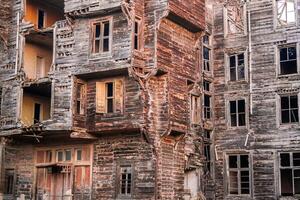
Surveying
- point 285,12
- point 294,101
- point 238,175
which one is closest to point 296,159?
point 294,101

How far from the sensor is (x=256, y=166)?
1208 inches

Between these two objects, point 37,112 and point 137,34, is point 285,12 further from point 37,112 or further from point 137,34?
point 37,112

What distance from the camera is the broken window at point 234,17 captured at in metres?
34.2

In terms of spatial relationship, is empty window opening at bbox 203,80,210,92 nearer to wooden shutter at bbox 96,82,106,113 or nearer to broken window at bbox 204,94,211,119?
broken window at bbox 204,94,211,119

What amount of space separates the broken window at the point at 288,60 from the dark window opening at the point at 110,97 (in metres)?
10.7

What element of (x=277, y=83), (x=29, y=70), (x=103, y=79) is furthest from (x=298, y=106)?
(x=29, y=70)

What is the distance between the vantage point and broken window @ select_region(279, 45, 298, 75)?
30.8 meters

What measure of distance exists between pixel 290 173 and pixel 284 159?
88 cm

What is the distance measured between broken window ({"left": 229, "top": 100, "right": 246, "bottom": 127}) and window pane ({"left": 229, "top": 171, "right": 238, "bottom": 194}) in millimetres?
3095

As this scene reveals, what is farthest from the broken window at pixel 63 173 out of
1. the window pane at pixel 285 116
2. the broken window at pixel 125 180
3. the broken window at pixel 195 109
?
the window pane at pixel 285 116

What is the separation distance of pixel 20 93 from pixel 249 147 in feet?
46.8

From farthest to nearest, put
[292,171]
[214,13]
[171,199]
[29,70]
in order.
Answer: [214,13]
[29,70]
[292,171]
[171,199]

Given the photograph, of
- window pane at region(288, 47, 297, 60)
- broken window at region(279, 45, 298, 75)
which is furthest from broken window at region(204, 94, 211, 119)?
window pane at region(288, 47, 297, 60)

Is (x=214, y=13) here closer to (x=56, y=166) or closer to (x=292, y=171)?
(x=292, y=171)
